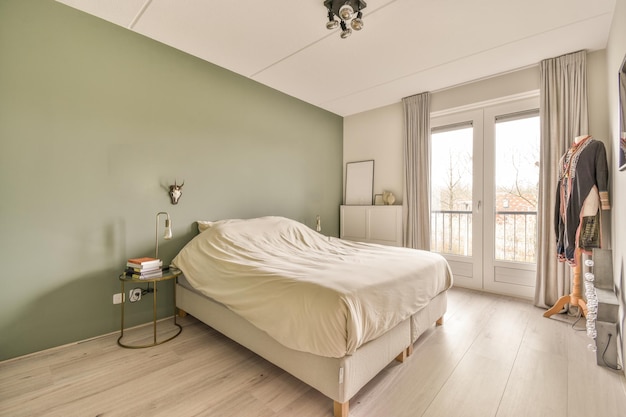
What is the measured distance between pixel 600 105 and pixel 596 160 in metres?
0.82

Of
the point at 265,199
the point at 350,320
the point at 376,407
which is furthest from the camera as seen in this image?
the point at 265,199

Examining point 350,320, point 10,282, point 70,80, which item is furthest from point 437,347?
point 70,80

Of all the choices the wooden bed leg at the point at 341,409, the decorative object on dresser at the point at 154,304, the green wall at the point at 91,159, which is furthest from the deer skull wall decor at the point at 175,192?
the wooden bed leg at the point at 341,409

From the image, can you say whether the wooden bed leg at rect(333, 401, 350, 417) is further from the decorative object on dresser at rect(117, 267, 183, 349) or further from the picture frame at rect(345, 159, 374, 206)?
the picture frame at rect(345, 159, 374, 206)

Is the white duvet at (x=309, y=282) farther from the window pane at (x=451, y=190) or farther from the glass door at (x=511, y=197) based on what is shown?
the window pane at (x=451, y=190)

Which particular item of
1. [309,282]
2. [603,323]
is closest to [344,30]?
[309,282]

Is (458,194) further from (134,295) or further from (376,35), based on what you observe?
(134,295)

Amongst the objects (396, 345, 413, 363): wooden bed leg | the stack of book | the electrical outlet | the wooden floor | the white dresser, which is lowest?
the wooden floor

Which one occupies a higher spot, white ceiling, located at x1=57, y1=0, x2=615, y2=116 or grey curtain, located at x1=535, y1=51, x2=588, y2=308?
white ceiling, located at x1=57, y1=0, x2=615, y2=116

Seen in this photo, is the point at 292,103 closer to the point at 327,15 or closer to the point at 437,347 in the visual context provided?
the point at 327,15

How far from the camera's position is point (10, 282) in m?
2.04

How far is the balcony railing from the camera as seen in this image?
3.40 metres

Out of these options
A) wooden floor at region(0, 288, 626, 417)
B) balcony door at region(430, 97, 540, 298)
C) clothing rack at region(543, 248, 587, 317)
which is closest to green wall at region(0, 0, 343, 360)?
wooden floor at region(0, 288, 626, 417)

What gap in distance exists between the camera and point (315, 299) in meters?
1.53
